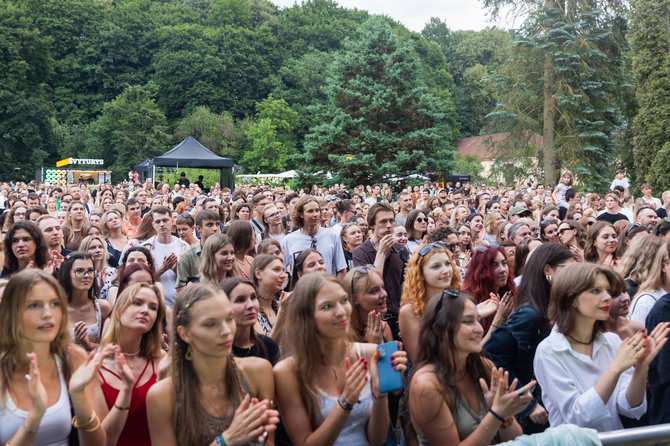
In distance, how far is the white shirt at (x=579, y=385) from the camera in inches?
122

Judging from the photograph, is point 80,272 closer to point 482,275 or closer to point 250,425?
point 250,425

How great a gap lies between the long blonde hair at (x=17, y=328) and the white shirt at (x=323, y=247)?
378cm

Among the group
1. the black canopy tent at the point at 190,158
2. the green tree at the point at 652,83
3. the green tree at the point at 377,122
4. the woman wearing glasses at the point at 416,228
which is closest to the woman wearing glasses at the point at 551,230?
the woman wearing glasses at the point at 416,228

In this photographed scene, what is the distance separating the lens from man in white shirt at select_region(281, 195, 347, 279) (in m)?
6.79

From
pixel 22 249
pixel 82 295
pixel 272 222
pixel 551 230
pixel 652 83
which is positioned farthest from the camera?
pixel 652 83

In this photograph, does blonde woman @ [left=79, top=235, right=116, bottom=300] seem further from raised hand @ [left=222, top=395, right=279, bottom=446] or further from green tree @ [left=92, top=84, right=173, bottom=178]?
green tree @ [left=92, top=84, right=173, bottom=178]

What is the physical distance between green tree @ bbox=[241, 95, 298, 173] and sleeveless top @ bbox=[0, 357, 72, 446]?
175ft

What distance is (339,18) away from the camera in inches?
3391

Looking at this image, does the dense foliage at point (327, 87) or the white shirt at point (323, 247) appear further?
the dense foliage at point (327, 87)

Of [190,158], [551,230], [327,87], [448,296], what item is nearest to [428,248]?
[448,296]

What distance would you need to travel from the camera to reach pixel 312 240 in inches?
268

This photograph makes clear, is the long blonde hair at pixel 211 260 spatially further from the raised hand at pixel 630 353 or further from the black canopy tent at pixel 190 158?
the black canopy tent at pixel 190 158

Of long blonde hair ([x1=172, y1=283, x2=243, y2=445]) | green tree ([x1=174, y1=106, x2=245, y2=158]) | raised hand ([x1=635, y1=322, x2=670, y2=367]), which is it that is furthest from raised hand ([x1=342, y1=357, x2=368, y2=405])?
green tree ([x1=174, y1=106, x2=245, y2=158])

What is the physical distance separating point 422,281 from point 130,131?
5678 centimetres
